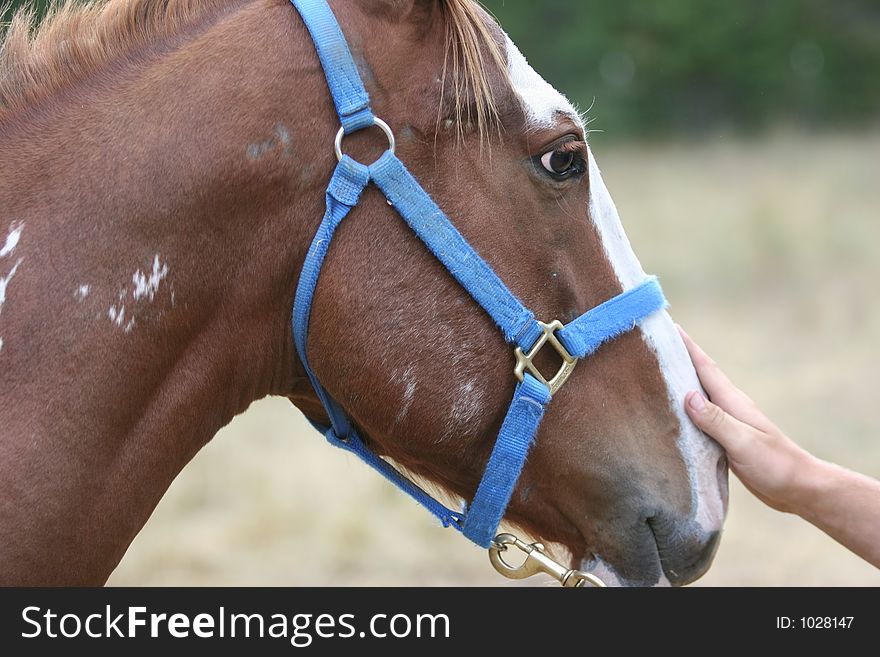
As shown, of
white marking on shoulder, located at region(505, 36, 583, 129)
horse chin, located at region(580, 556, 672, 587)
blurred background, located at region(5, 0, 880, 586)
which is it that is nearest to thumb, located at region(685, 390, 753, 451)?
horse chin, located at region(580, 556, 672, 587)

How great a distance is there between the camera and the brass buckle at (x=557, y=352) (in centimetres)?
200

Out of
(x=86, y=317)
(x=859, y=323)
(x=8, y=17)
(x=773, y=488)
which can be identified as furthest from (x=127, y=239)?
(x=859, y=323)

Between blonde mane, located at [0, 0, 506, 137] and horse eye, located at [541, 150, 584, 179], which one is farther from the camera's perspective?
horse eye, located at [541, 150, 584, 179]

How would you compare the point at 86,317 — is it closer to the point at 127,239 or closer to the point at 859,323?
the point at 127,239

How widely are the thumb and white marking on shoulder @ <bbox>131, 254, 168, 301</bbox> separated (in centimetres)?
120

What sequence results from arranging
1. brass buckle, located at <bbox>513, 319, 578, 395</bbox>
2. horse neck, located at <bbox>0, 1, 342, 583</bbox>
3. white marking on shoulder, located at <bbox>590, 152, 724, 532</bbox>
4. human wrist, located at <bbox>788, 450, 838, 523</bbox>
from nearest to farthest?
1. horse neck, located at <bbox>0, 1, 342, 583</bbox>
2. brass buckle, located at <bbox>513, 319, 578, 395</bbox>
3. white marking on shoulder, located at <bbox>590, 152, 724, 532</bbox>
4. human wrist, located at <bbox>788, 450, 838, 523</bbox>

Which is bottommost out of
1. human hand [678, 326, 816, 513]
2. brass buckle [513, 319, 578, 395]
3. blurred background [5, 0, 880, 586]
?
blurred background [5, 0, 880, 586]

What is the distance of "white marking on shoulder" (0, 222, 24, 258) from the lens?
1.76 m

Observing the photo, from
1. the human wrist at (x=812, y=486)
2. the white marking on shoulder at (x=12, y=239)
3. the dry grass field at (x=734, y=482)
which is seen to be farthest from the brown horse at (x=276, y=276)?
the dry grass field at (x=734, y=482)

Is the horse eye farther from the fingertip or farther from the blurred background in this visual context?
the blurred background

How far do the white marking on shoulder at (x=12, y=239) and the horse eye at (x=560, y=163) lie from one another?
108cm

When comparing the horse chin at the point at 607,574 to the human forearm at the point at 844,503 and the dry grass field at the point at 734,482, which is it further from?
the dry grass field at the point at 734,482

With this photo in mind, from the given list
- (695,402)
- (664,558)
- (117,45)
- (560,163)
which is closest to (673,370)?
(695,402)

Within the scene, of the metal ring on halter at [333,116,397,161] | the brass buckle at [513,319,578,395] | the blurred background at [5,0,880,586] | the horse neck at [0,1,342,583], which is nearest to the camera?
the horse neck at [0,1,342,583]
